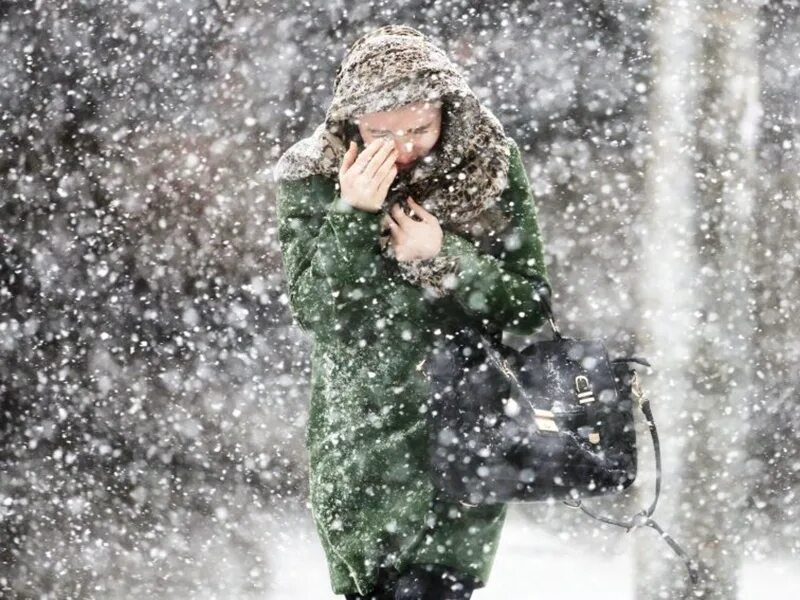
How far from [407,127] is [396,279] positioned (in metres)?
0.34

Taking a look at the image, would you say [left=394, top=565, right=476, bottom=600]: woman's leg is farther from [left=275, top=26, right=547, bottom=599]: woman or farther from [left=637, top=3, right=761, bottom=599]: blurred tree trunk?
[left=637, top=3, right=761, bottom=599]: blurred tree trunk

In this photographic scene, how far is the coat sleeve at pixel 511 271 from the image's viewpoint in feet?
5.94

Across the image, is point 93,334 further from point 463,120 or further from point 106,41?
point 463,120

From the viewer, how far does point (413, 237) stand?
1804 mm

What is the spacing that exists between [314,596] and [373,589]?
159 centimetres

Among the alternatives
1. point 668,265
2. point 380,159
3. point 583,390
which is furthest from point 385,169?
point 668,265

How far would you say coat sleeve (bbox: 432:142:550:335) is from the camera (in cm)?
181

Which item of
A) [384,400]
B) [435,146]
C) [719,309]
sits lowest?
[719,309]

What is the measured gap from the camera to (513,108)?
3.10 metres

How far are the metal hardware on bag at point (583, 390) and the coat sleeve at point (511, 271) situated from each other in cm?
16

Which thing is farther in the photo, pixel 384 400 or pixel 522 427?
pixel 384 400

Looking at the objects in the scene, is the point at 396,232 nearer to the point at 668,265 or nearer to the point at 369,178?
the point at 369,178

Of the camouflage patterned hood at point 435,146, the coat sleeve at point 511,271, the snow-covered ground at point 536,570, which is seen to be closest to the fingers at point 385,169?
the camouflage patterned hood at point 435,146

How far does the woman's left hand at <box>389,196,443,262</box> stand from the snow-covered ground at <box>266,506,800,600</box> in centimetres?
184
